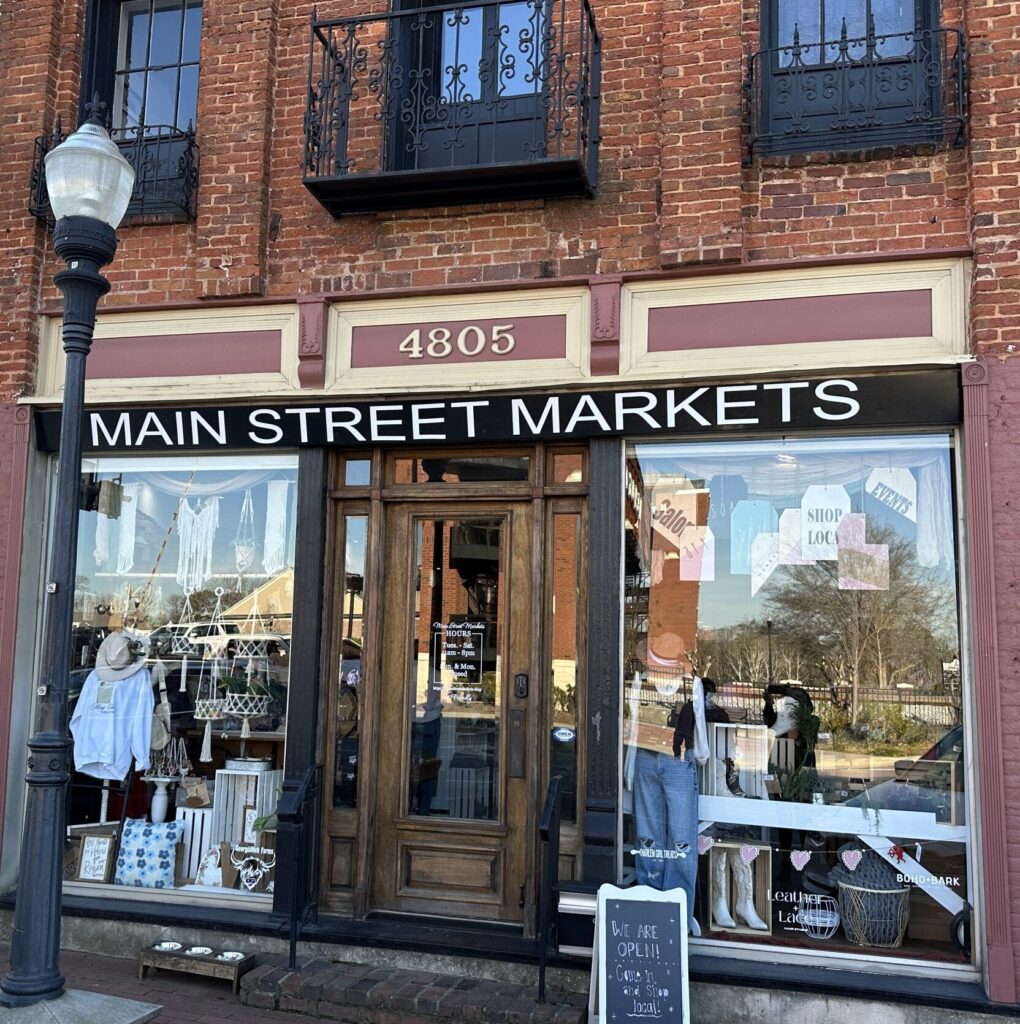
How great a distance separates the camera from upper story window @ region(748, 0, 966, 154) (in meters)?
5.98

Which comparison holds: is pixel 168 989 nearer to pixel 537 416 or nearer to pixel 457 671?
pixel 457 671

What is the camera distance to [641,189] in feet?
21.0

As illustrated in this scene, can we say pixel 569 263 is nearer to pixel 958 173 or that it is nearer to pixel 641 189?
pixel 641 189

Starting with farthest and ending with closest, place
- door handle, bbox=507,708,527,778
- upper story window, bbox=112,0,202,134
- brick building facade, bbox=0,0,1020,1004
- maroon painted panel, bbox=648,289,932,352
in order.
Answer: upper story window, bbox=112,0,202,134, door handle, bbox=507,708,527,778, maroon painted panel, bbox=648,289,932,352, brick building facade, bbox=0,0,1020,1004

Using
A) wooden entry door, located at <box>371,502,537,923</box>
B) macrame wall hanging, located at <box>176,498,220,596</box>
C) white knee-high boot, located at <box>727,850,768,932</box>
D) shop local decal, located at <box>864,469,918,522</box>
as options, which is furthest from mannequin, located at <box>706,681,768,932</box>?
macrame wall hanging, located at <box>176,498,220,596</box>

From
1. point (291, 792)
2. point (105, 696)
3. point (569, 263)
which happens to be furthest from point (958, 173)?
point (105, 696)

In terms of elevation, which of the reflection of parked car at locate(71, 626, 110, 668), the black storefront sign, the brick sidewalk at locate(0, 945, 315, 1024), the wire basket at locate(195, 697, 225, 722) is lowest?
the brick sidewalk at locate(0, 945, 315, 1024)

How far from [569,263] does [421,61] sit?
6.21 feet

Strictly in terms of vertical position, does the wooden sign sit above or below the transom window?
below

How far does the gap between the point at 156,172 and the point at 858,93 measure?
4.86 metres

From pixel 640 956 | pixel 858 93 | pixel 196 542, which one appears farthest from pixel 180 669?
pixel 858 93

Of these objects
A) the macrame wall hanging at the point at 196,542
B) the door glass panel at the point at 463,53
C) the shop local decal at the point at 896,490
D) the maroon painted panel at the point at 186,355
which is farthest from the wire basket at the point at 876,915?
the door glass panel at the point at 463,53

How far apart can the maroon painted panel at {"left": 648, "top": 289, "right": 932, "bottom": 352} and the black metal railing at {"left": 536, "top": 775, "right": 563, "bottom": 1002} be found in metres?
2.81

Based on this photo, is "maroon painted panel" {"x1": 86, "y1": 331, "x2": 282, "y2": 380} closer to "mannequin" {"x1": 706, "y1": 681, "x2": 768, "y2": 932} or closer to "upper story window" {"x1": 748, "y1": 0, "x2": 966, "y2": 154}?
"upper story window" {"x1": 748, "y1": 0, "x2": 966, "y2": 154}
